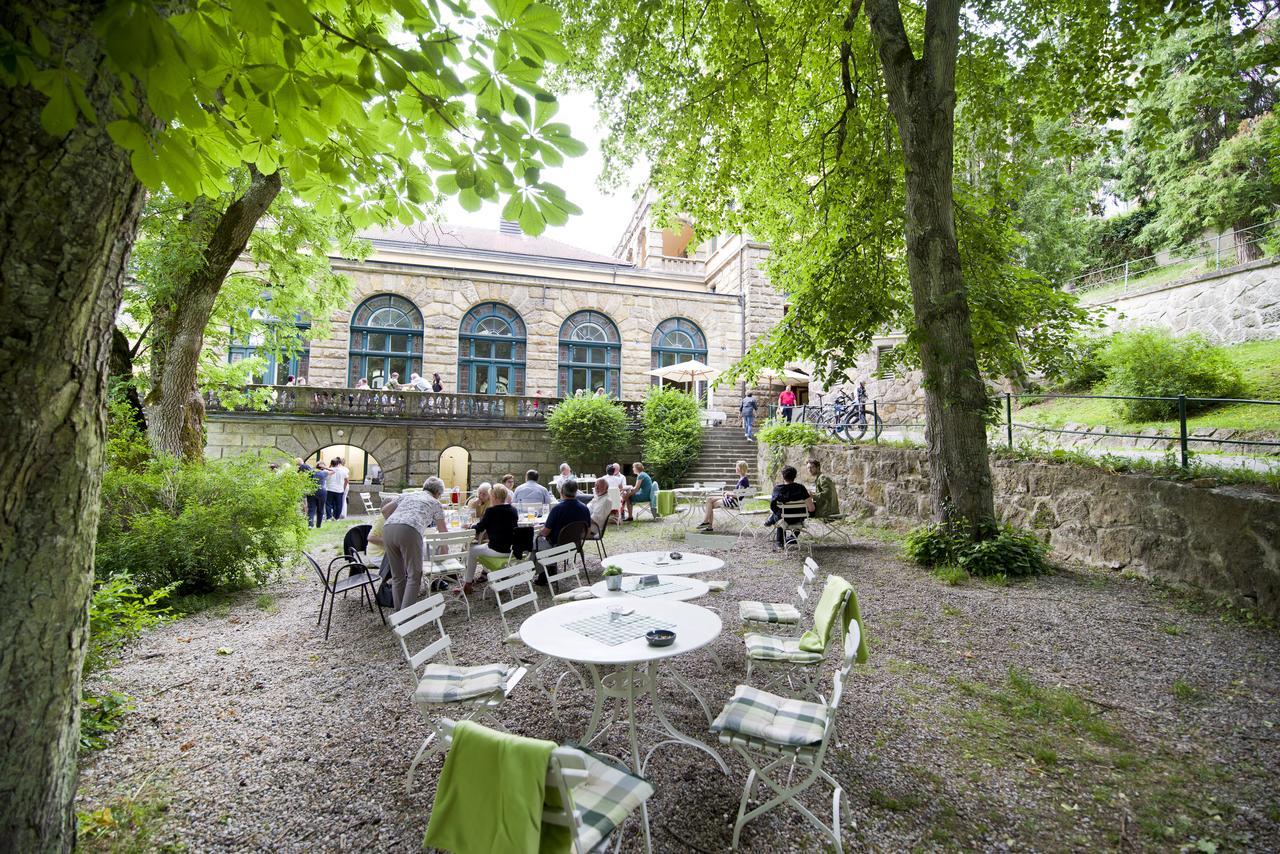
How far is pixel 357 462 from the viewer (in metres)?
23.2

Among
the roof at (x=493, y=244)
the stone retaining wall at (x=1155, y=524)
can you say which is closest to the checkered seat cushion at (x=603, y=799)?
the stone retaining wall at (x=1155, y=524)

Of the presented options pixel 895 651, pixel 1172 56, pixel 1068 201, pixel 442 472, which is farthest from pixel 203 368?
pixel 1172 56

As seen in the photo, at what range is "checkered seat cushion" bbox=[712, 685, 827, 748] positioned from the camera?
2.56 meters

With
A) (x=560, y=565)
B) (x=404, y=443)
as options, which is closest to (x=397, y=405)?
(x=404, y=443)

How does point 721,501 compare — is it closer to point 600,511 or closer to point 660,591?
point 600,511

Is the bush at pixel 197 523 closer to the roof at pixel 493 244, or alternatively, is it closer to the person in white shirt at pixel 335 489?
the person in white shirt at pixel 335 489

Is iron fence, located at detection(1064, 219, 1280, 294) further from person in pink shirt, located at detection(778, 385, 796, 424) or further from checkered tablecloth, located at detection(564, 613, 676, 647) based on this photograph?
checkered tablecloth, located at detection(564, 613, 676, 647)

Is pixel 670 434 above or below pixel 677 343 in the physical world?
below

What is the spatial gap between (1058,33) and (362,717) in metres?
11.9

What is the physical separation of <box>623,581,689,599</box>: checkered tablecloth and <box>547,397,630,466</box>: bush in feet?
42.0

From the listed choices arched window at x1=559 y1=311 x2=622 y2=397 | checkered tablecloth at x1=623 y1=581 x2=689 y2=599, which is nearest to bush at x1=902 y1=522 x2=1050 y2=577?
checkered tablecloth at x1=623 y1=581 x2=689 y2=599

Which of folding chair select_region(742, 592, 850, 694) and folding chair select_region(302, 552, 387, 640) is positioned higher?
folding chair select_region(742, 592, 850, 694)

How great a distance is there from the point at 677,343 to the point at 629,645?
19.7 meters

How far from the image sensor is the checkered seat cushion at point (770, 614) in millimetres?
4328
